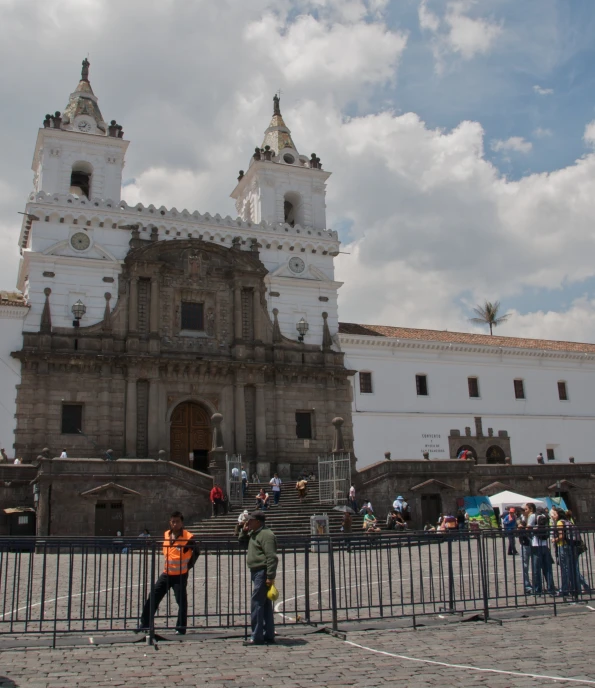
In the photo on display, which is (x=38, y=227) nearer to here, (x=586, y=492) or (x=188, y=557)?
(x=188, y=557)

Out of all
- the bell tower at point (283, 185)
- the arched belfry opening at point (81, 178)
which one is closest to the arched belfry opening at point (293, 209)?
the bell tower at point (283, 185)

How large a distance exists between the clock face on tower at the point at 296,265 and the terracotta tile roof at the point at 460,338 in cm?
366

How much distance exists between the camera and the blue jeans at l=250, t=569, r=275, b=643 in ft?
31.7

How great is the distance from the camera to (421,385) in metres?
39.2

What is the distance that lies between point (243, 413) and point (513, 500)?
11852 millimetres

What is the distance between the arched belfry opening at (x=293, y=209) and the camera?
3888cm

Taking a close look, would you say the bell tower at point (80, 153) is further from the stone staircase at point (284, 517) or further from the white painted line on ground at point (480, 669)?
the white painted line on ground at point (480, 669)

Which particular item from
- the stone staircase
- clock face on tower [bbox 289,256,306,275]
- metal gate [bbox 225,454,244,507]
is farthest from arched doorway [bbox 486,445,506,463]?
metal gate [bbox 225,454,244,507]

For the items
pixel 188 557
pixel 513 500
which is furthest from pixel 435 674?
pixel 513 500

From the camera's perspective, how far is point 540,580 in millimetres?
12977

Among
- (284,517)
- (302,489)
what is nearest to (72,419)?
(302,489)

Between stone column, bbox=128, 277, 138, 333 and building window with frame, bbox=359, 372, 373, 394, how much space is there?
1148 centimetres

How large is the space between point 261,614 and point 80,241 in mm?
26278

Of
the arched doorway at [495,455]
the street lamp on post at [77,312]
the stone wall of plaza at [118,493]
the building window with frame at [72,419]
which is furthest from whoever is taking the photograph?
the arched doorway at [495,455]
